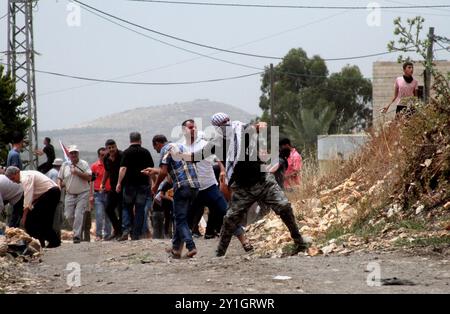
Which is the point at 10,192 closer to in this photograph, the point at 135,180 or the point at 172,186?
the point at 135,180

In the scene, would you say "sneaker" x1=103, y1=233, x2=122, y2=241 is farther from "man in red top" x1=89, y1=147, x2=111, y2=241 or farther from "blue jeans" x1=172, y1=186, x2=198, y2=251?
"blue jeans" x1=172, y1=186, x2=198, y2=251

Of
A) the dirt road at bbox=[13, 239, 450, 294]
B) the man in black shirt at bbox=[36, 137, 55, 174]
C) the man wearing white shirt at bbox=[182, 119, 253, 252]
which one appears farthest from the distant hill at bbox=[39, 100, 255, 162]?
the dirt road at bbox=[13, 239, 450, 294]

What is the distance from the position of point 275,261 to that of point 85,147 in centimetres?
11721

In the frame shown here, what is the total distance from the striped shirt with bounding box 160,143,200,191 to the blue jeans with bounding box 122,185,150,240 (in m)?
3.94

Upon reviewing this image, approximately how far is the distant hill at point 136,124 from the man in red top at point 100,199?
99.8 m

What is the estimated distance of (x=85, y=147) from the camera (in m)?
127

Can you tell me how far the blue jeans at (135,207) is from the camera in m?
16.4

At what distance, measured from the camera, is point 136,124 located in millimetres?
152375

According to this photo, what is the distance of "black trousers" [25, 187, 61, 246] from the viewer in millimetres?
15344

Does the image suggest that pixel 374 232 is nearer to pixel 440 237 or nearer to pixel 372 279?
pixel 440 237

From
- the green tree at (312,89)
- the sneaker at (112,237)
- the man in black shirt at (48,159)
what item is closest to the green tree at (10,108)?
the man in black shirt at (48,159)

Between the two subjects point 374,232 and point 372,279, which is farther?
A: point 374,232

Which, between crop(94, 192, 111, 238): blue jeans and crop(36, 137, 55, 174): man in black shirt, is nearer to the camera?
crop(94, 192, 111, 238): blue jeans
